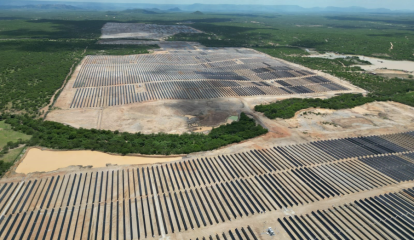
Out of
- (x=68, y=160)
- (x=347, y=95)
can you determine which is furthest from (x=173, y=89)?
(x=347, y=95)

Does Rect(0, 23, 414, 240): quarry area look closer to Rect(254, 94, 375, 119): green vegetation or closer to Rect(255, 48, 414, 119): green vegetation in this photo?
Rect(254, 94, 375, 119): green vegetation

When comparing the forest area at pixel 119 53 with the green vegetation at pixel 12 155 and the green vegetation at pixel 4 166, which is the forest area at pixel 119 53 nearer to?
the green vegetation at pixel 12 155

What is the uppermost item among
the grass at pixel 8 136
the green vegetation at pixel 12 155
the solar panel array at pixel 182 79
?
the solar panel array at pixel 182 79

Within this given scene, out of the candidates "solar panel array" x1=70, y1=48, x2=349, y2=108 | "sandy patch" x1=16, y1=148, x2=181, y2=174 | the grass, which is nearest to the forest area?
the grass

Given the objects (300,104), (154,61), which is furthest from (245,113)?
(154,61)

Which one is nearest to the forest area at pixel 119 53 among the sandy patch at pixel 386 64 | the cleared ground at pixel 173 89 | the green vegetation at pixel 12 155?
the green vegetation at pixel 12 155

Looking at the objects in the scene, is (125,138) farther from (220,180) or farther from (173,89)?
(173,89)
